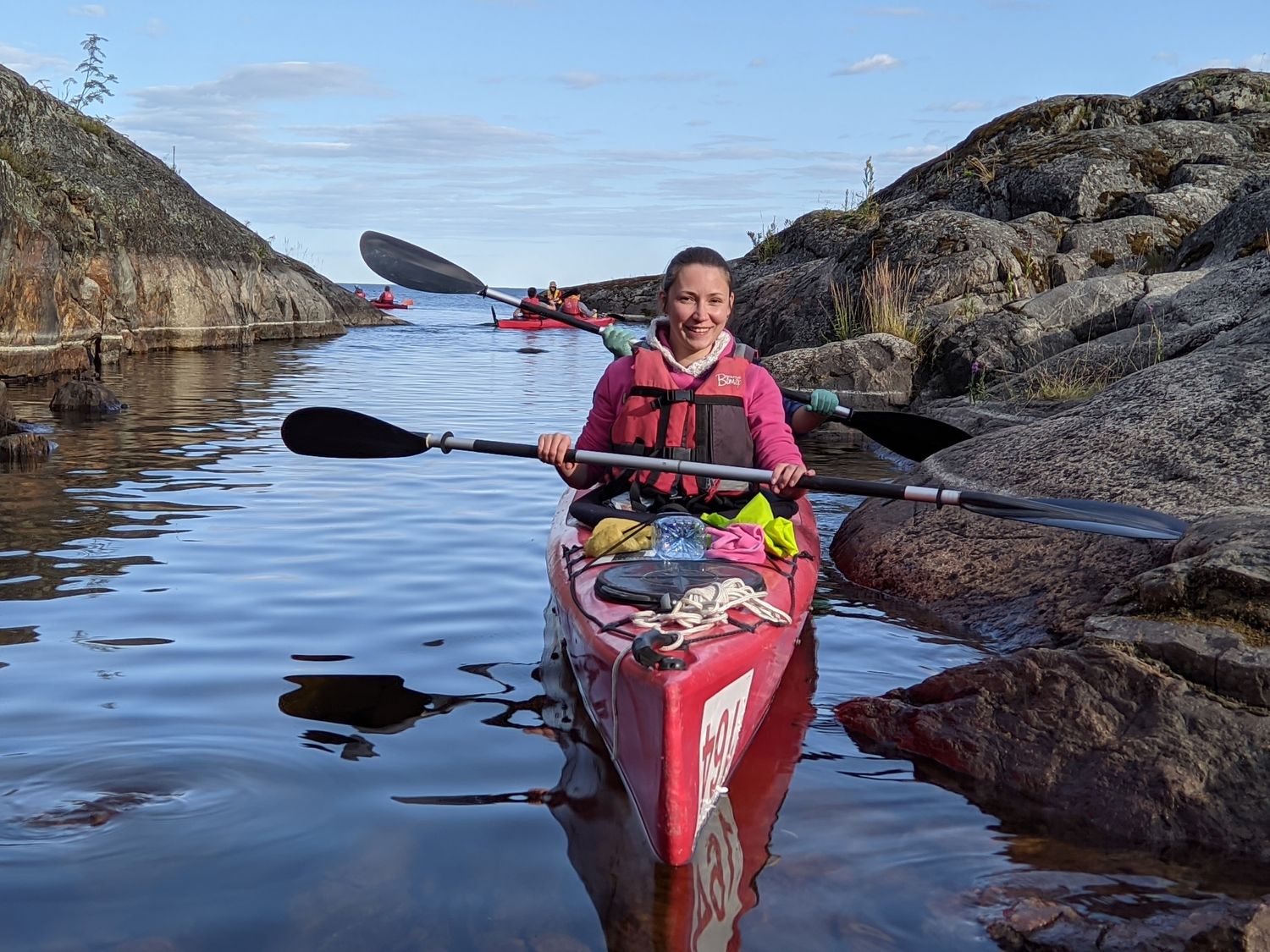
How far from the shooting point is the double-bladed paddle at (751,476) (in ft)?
14.9

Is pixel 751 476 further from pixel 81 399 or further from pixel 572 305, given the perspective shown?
pixel 572 305

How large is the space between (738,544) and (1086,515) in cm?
129

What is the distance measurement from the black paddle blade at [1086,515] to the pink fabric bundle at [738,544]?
0.82 metres

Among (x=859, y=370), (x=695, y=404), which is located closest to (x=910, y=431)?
(x=695, y=404)

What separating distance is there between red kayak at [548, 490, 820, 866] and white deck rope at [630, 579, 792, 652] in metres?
0.03

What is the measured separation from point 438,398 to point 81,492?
283 inches

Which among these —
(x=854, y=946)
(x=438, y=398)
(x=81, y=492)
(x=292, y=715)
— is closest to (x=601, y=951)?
(x=854, y=946)

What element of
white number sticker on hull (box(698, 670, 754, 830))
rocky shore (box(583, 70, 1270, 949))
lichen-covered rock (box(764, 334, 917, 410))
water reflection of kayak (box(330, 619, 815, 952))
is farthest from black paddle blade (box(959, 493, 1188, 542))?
lichen-covered rock (box(764, 334, 917, 410))

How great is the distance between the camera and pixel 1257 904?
2637mm

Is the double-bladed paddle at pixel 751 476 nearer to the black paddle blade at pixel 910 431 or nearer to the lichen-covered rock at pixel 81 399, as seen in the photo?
the black paddle blade at pixel 910 431

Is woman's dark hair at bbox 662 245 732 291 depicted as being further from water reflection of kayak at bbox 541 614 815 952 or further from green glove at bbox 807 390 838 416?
water reflection of kayak at bbox 541 614 815 952

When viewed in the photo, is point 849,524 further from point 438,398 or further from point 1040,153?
point 1040,153

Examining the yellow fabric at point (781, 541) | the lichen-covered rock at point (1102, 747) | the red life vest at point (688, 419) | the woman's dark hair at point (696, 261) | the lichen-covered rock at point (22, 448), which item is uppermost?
the woman's dark hair at point (696, 261)

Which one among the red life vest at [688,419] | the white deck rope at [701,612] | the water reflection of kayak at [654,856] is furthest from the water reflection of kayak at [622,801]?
the red life vest at [688,419]
